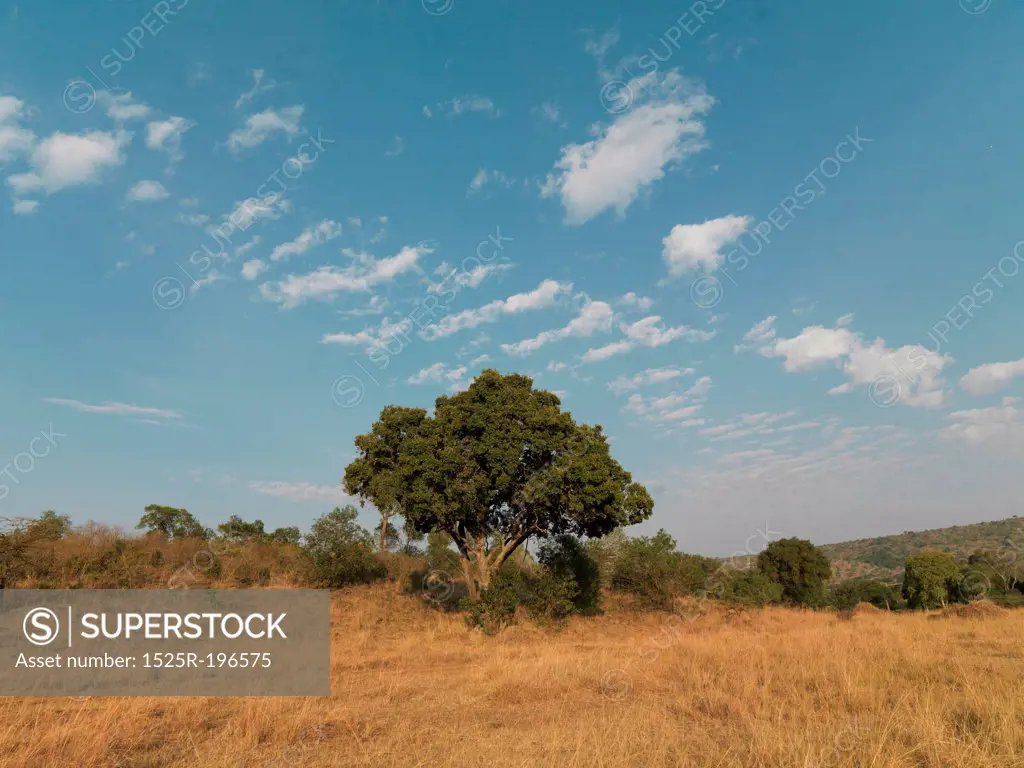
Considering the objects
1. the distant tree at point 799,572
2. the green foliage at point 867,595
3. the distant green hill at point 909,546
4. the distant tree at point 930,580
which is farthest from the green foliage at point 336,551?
the distant green hill at point 909,546

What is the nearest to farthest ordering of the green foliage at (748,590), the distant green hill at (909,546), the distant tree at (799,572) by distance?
the green foliage at (748,590), the distant tree at (799,572), the distant green hill at (909,546)

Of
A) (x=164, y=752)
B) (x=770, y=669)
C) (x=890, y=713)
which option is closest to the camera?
(x=164, y=752)

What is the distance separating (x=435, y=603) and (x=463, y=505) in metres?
7.97

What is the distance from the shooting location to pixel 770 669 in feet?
37.3

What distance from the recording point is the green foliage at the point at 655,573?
29.2m

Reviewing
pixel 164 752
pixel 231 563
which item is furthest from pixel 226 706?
pixel 231 563

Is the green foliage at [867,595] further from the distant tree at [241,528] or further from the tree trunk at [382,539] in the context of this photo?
the distant tree at [241,528]

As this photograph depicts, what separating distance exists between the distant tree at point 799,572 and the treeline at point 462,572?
0.26ft

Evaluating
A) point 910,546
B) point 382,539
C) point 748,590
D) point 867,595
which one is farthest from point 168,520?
point 910,546

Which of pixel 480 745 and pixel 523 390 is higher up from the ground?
pixel 523 390

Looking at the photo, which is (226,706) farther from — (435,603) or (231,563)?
(231,563)

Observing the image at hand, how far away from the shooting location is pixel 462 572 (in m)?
32.7

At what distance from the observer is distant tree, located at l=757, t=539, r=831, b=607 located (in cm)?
4009

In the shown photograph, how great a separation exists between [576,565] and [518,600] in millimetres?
6346
